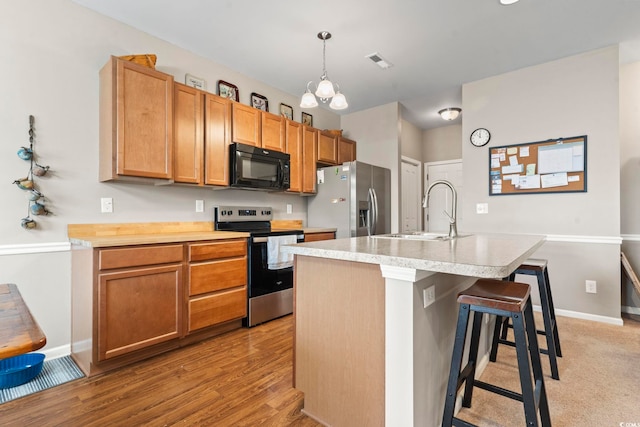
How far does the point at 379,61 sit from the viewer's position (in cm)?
330

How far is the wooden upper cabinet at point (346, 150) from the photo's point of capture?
4.50m

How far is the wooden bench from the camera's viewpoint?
25.9 inches

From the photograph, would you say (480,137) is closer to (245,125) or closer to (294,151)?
(294,151)

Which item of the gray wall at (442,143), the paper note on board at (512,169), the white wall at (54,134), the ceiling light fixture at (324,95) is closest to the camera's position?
the white wall at (54,134)

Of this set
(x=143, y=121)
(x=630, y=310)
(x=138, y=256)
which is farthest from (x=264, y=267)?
(x=630, y=310)

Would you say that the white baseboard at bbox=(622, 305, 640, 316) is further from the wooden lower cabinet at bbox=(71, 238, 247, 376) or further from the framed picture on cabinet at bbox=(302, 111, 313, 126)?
the framed picture on cabinet at bbox=(302, 111, 313, 126)

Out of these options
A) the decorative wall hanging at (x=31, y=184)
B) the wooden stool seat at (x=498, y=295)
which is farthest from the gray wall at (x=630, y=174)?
the decorative wall hanging at (x=31, y=184)

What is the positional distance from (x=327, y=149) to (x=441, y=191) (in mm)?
2486

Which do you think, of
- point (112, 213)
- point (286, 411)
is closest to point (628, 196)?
point (286, 411)

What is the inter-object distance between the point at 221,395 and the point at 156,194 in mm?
1882

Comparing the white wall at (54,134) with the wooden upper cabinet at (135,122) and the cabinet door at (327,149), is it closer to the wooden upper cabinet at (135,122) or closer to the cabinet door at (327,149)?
the wooden upper cabinet at (135,122)

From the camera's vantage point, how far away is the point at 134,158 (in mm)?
2434

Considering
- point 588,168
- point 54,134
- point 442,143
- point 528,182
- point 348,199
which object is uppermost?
point 442,143

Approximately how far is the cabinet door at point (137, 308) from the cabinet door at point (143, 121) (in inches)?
31.7
